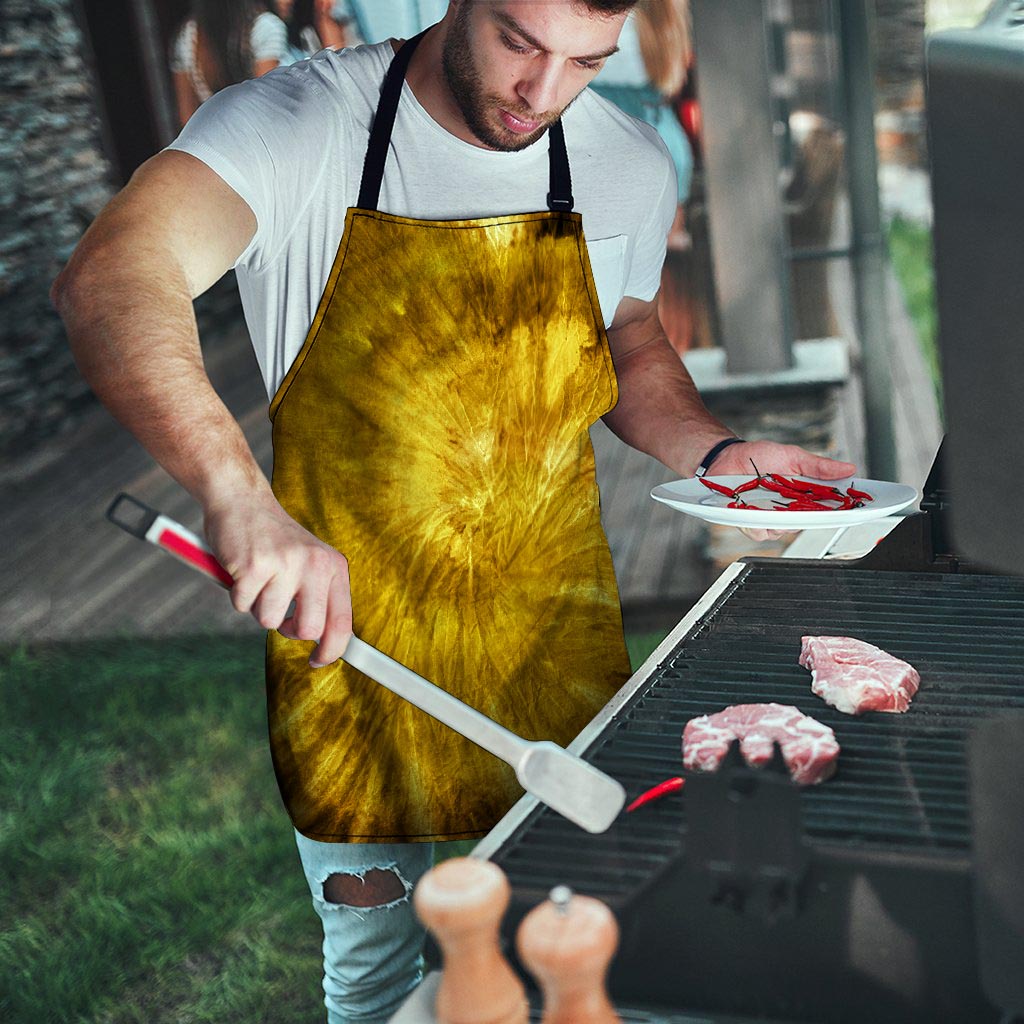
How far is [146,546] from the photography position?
232 inches

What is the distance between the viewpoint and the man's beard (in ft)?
5.98

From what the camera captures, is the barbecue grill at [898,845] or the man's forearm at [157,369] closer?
the barbecue grill at [898,845]

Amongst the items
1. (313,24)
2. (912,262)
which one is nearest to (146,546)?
(313,24)

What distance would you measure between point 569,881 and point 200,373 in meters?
0.76

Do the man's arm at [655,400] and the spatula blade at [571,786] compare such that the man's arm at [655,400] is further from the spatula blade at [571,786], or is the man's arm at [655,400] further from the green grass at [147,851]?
the green grass at [147,851]

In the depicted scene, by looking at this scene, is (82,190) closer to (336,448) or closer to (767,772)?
(336,448)

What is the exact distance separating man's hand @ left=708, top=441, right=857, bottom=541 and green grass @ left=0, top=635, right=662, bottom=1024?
166 cm

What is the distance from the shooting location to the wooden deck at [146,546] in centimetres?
487

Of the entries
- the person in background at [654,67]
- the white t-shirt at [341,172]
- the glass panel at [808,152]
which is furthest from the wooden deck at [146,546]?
the white t-shirt at [341,172]

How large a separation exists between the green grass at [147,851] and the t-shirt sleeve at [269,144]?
189 cm

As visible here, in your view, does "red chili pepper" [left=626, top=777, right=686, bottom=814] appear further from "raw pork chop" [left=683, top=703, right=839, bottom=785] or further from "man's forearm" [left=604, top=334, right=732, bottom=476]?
"man's forearm" [left=604, top=334, right=732, bottom=476]

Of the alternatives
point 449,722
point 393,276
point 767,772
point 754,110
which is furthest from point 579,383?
point 754,110

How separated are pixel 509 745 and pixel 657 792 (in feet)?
0.59

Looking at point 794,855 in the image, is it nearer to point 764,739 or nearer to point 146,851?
point 764,739
